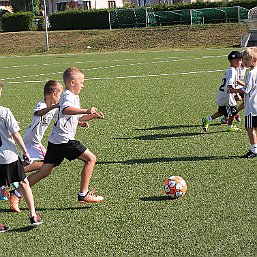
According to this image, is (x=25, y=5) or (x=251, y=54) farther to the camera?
(x=25, y=5)

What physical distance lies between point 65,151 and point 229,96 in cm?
523

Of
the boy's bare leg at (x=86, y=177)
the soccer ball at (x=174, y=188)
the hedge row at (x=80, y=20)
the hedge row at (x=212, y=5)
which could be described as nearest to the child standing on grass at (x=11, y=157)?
the boy's bare leg at (x=86, y=177)

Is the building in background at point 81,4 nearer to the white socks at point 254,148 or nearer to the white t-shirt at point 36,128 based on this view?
the white socks at point 254,148

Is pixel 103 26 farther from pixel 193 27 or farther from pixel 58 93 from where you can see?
pixel 58 93

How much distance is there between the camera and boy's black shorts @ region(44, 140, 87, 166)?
280 inches

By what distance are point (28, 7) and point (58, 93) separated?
267ft

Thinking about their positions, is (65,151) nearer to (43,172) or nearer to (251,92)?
(43,172)

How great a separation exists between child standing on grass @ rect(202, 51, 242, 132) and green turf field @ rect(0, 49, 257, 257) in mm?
230

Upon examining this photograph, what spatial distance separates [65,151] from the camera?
7.14m

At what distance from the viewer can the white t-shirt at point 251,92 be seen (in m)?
9.19

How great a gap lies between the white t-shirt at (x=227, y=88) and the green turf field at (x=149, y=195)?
541 millimetres

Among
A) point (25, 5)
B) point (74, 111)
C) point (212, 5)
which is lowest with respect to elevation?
point (74, 111)

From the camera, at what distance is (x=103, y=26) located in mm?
55469

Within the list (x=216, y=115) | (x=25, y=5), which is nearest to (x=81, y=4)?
(x=25, y=5)
